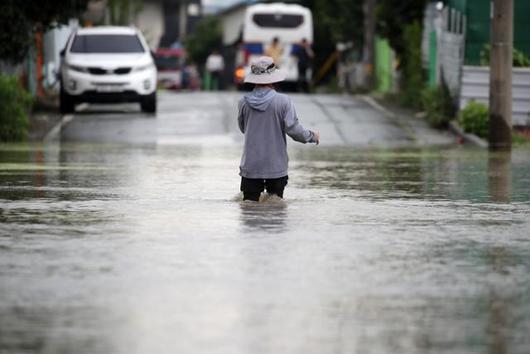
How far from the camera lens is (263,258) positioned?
11578mm

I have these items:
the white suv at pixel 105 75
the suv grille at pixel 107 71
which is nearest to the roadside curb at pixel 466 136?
the white suv at pixel 105 75

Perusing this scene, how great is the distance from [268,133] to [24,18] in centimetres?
1518

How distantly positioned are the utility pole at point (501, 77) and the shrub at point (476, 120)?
6.49 feet

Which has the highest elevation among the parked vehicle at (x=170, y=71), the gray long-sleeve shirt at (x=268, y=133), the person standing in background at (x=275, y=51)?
the person standing in background at (x=275, y=51)

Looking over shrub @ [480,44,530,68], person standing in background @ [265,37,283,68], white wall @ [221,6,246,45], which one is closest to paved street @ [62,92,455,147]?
shrub @ [480,44,530,68]

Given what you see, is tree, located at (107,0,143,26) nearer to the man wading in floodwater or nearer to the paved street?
the paved street

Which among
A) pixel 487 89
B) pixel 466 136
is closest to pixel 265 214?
pixel 466 136

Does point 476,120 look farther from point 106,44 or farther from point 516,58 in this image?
point 106,44

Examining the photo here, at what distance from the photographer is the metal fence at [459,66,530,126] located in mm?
29703

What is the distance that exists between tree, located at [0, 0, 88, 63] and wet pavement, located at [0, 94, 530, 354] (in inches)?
312

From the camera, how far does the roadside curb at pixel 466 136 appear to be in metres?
27.7

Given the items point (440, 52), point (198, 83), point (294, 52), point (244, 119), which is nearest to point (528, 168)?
point (244, 119)

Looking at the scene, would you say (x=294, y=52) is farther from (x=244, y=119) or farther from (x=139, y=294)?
(x=139, y=294)

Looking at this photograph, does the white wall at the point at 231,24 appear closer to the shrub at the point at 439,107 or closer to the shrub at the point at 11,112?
the shrub at the point at 439,107
